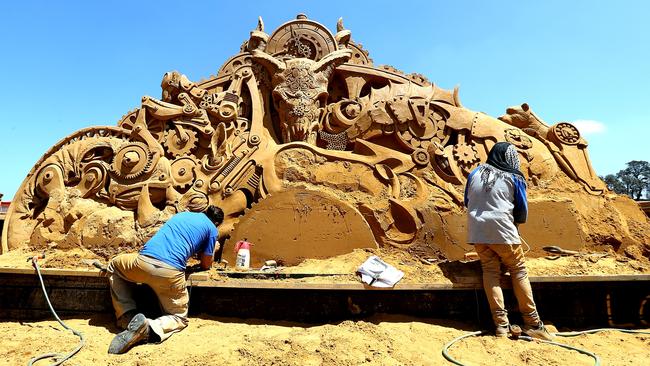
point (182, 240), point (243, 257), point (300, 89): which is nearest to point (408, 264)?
point (243, 257)

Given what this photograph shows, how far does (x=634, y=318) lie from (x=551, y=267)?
684mm

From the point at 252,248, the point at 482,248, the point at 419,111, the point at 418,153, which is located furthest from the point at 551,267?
the point at 252,248

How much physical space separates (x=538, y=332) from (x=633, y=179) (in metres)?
34.8

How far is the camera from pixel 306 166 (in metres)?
4.76

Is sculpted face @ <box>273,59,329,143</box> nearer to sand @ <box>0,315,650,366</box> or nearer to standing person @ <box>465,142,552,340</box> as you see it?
standing person @ <box>465,142,552,340</box>

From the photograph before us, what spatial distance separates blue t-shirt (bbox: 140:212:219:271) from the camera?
2.97 metres

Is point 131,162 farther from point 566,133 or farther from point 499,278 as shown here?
point 566,133

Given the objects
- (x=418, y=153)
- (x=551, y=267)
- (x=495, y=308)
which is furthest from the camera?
(x=418, y=153)

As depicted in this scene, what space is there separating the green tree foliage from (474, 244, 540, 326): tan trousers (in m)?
32.0

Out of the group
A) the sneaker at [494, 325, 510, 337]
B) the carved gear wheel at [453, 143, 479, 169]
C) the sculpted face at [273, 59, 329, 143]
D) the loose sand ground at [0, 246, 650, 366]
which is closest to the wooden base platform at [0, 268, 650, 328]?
the loose sand ground at [0, 246, 650, 366]

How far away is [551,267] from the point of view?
361 cm

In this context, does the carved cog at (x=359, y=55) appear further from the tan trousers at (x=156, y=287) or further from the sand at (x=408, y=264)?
the tan trousers at (x=156, y=287)

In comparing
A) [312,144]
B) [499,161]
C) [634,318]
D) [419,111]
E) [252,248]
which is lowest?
[634,318]

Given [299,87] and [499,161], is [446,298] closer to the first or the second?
[499,161]
